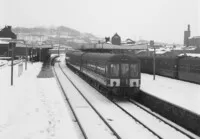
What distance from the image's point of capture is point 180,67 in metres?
27.0

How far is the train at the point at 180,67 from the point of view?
2402 centimetres

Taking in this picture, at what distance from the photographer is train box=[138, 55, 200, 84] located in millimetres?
24020

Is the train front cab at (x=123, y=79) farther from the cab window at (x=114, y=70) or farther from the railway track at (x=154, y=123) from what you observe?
the railway track at (x=154, y=123)

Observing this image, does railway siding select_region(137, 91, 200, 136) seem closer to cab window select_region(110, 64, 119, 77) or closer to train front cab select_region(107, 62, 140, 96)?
train front cab select_region(107, 62, 140, 96)

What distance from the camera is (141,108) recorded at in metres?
16.2

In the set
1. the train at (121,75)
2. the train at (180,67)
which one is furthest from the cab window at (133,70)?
the train at (180,67)

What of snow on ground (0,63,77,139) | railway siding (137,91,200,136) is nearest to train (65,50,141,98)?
railway siding (137,91,200,136)

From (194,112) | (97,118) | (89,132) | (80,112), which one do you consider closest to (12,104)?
(80,112)

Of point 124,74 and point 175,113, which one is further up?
point 124,74

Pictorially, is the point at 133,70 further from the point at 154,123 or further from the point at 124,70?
the point at 154,123

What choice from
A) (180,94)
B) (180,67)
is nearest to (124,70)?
(180,94)

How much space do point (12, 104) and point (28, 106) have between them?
3.27 feet

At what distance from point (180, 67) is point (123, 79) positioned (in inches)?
411

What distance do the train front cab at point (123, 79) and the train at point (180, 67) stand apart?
7.46m
